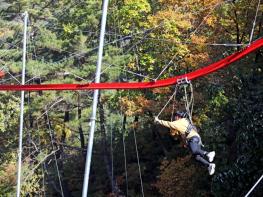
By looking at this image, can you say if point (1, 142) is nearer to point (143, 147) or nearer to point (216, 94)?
point (143, 147)

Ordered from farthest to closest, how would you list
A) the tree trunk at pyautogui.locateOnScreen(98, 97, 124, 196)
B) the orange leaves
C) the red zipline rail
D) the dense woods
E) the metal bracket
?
1. the tree trunk at pyautogui.locateOnScreen(98, 97, 124, 196)
2. the orange leaves
3. the dense woods
4. the metal bracket
5. the red zipline rail

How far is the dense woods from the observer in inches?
526

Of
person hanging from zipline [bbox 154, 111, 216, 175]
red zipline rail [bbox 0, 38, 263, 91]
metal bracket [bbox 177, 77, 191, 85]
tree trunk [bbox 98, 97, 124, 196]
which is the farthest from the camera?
tree trunk [bbox 98, 97, 124, 196]

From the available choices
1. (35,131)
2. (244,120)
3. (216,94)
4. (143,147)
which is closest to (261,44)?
(244,120)

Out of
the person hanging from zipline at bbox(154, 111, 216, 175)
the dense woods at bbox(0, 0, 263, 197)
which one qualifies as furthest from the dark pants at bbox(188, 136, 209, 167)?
the dense woods at bbox(0, 0, 263, 197)

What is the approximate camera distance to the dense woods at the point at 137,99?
13359mm

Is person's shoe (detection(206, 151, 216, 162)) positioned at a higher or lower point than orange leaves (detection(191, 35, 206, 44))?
lower

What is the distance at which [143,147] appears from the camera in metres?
21.0

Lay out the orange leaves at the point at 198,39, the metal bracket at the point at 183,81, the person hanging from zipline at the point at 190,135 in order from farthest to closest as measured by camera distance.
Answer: the orange leaves at the point at 198,39 → the person hanging from zipline at the point at 190,135 → the metal bracket at the point at 183,81

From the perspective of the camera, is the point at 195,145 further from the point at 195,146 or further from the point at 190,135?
the point at 190,135

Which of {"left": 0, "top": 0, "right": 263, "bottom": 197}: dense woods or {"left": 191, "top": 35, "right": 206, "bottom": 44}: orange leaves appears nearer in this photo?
{"left": 0, "top": 0, "right": 263, "bottom": 197}: dense woods

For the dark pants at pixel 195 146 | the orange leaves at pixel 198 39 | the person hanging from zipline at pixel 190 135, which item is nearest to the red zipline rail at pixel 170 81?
the person hanging from zipline at pixel 190 135

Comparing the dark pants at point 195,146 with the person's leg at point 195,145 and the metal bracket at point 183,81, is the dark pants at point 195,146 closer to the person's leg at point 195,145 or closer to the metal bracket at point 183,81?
the person's leg at point 195,145

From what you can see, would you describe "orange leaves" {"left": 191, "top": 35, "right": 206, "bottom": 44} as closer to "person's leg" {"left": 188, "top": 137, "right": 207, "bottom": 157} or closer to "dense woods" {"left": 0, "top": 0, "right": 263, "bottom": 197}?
"dense woods" {"left": 0, "top": 0, "right": 263, "bottom": 197}
